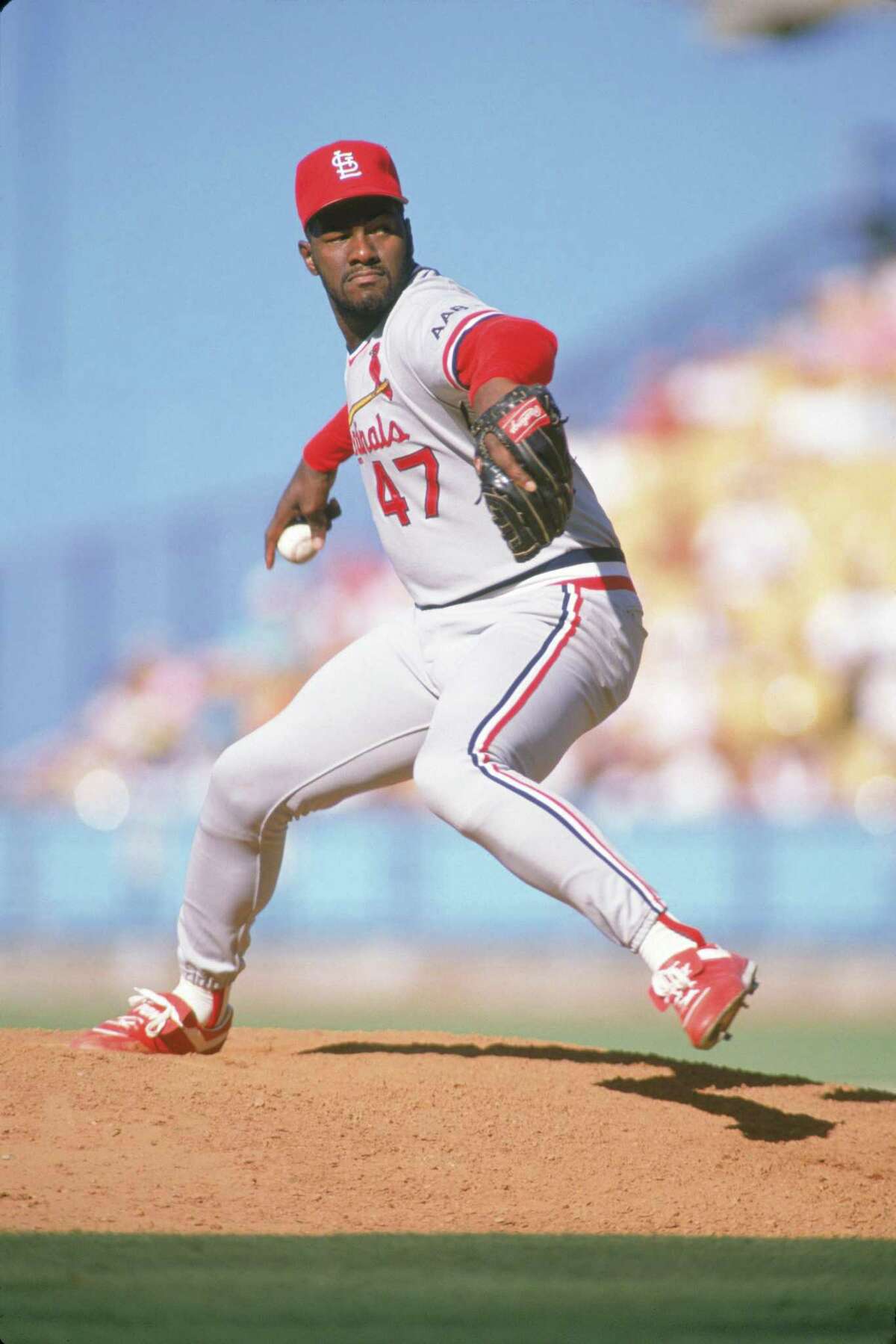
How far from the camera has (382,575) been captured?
15000 millimetres

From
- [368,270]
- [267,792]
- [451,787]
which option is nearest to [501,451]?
[451,787]

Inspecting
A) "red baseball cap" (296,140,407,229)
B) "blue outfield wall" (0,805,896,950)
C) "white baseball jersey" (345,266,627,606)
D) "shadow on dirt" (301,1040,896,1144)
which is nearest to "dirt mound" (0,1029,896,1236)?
"shadow on dirt" (301,1040,896,1144)

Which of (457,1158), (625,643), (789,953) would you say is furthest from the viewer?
(789,953)

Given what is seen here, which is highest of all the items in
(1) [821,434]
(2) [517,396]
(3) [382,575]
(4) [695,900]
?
(1) [821,434]

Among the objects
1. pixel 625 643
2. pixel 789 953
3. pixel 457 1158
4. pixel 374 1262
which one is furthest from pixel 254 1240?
pixel 789 953

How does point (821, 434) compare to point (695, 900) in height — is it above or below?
above

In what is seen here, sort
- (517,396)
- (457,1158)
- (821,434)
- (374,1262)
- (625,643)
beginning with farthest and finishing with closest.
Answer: (821,434) → (625,643) → (457,1158) → (517,396) → (374,1262)

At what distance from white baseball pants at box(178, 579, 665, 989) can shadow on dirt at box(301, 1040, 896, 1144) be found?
61 centimetres

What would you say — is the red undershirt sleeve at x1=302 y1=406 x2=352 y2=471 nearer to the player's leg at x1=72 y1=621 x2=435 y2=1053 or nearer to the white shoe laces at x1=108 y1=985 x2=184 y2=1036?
the player's leg at x1=72 y1=621 x2=435 y2=1053

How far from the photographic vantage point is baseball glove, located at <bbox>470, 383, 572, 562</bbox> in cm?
315

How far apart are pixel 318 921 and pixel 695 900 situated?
9.55 ft

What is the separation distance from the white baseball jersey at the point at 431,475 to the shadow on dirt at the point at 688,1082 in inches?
51.9

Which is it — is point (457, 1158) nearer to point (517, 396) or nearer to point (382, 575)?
point (517, 396)

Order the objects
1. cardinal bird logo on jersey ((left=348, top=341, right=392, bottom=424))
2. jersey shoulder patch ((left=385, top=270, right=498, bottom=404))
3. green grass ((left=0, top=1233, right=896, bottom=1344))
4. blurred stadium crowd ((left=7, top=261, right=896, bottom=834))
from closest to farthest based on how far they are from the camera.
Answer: green grass ((left=0, top=1233, right=896, bottom=1344)) < jersey shoulder patch ((left=385, top=270, right=498, bottom=404)) < cardinal bird logo on jersey ((left=348, top=341, right=392, bottom=424)) < blurred stadium crowd ((left=7, top=261, right=896, bottom=834))
